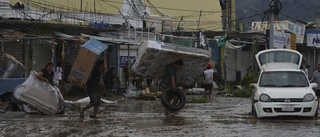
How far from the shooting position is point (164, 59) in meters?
13.8

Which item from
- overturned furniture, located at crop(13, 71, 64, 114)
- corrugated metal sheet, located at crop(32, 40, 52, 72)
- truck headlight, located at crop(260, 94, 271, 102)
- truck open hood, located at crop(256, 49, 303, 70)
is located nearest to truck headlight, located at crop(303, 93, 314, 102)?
truck headlight, located at crop(260, 94, 271, 102)

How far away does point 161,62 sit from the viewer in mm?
13867

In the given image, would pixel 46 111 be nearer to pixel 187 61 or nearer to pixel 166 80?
pixel 166 80

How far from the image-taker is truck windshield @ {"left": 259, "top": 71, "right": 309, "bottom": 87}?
1241cm

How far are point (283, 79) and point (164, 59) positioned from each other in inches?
140

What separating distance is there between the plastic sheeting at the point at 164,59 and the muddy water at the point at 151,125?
5.00 feet

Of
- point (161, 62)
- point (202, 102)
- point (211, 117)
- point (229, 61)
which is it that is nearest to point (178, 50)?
point (161, 62)

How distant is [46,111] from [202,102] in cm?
713

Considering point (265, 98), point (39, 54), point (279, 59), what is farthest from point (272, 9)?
point (265, 98)

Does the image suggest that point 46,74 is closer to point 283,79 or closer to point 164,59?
point 164,59

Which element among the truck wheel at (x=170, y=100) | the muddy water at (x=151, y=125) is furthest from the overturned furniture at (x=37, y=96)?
the truck wheel at (x=170, y=100)

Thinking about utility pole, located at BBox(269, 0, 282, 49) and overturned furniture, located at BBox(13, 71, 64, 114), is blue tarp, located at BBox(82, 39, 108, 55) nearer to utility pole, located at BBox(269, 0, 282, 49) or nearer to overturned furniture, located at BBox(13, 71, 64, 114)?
overturned furniture, located at BBox(13, 71, 64, 114)

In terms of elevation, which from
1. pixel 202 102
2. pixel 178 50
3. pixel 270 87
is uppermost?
pixel 178 50

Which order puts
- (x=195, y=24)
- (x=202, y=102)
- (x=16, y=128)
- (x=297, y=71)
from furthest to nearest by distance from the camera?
1. (x=195, y=24)
2. (x=202, y=102)
3. (x=297, y=71)
4. (x=16, y=128)
